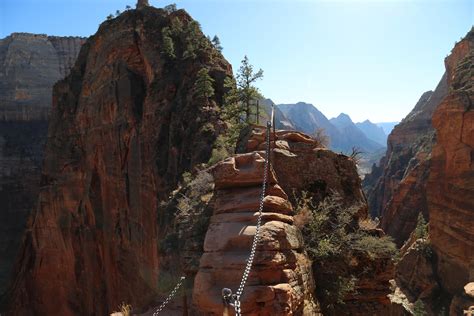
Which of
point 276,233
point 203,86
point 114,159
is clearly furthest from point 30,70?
point 276,233

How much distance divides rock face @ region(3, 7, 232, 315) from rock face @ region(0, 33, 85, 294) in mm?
24514

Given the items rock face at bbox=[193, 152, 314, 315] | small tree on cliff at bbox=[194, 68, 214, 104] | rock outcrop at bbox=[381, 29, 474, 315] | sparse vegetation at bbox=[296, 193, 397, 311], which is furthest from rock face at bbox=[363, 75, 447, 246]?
rock face at bbox=[193, 152, 314, 315]

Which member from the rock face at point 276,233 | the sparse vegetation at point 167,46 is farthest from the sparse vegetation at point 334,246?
the sparse vegetation at point 167,46

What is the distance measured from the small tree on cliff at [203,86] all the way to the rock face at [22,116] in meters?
43.8

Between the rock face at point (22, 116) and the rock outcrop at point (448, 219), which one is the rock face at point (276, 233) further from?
the rock face at point (22, 116)

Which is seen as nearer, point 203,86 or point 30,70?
point 203,86

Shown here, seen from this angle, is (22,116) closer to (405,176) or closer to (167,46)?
(167,46)

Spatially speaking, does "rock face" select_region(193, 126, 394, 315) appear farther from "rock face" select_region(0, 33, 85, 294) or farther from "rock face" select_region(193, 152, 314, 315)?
"rock face" select_region(0, 33, 85, 294)

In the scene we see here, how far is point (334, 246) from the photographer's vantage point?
1096 centimetres

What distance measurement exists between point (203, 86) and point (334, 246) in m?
15.0

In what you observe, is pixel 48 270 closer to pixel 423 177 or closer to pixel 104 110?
pixel 104 110

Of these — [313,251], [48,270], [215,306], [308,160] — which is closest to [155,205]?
[308,160]

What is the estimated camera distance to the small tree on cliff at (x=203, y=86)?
2417 cm

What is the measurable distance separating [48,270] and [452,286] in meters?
29.8
